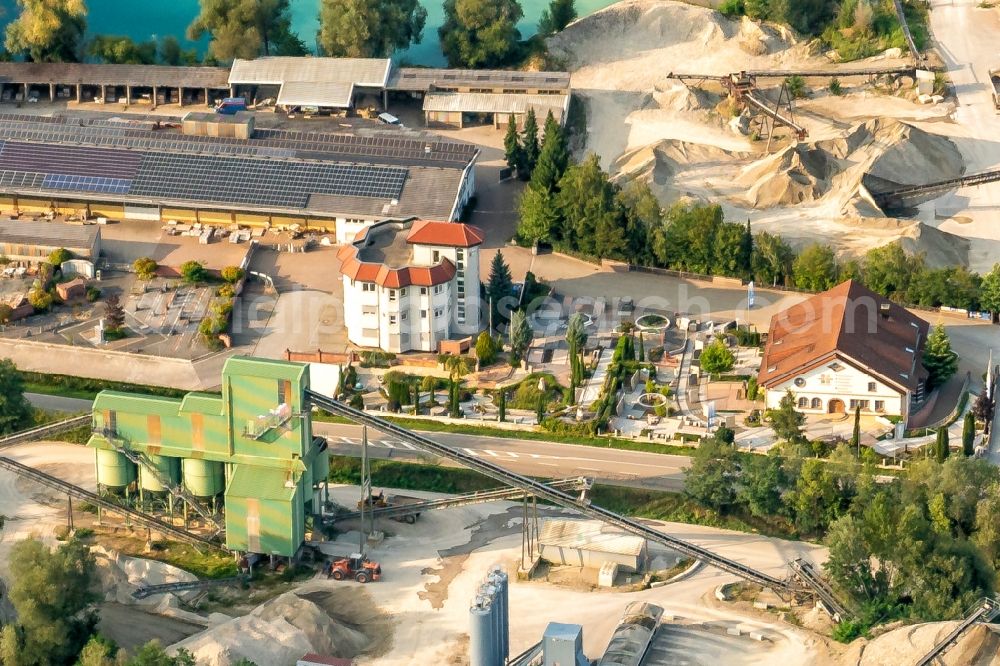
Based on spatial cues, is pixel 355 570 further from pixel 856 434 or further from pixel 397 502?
pixel 856 434

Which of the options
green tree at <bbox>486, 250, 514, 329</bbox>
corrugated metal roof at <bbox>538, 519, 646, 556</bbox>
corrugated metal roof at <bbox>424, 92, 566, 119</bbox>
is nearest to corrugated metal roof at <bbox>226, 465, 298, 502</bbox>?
corrugated metal roof at <bbox>538, 519, 646, 556</bbox>

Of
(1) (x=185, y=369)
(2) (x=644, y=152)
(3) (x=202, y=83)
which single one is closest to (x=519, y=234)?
(2) (x=644, y=152)

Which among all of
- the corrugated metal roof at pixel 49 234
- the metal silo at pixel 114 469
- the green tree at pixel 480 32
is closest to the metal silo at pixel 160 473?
the metal silo at pixel 114 469

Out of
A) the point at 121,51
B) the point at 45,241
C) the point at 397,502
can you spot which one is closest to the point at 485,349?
the point at 397,502

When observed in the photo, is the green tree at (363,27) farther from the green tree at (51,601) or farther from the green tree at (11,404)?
the green tree at (51,601)

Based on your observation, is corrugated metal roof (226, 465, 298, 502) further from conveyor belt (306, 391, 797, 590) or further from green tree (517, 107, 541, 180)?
green tree (517, 107, 541, 180)

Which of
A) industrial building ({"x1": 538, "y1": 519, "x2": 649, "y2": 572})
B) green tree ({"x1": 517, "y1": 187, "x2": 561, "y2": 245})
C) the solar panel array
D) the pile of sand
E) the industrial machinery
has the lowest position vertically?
the pile of sand
